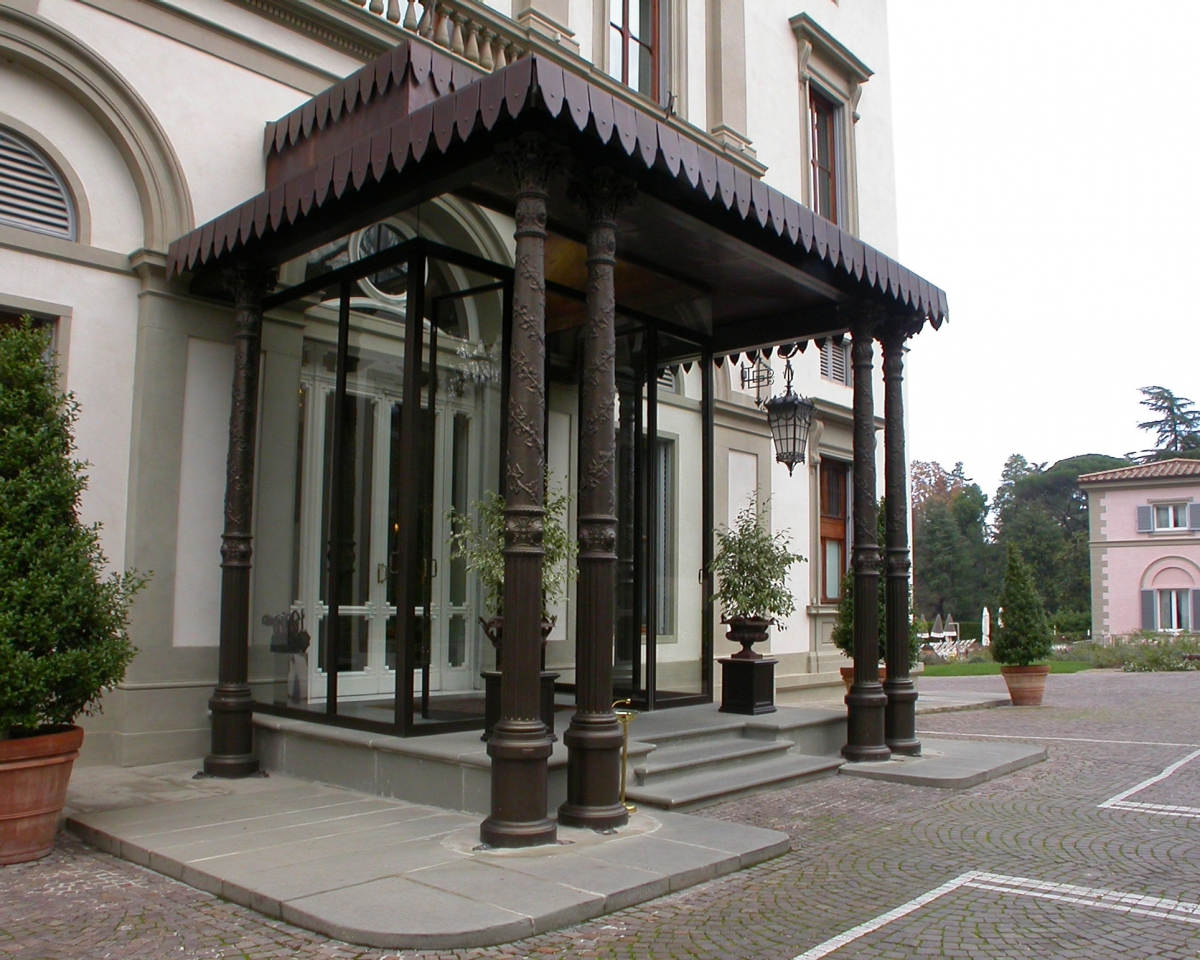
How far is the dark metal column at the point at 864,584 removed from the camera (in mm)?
8828

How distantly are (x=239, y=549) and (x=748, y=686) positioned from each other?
4.41 m

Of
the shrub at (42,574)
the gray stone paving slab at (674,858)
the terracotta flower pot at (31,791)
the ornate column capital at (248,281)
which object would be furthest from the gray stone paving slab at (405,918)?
the ornate column capital at (248,281)

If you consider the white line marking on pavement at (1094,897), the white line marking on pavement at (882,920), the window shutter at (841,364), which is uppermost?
the window shutter at (841,364)

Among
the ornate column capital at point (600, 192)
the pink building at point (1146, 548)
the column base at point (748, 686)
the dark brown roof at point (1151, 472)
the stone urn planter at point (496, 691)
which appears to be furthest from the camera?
the dark brown roof at point (1151, 472)

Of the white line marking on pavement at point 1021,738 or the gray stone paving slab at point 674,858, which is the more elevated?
the gray stone paving slab at point 674,858

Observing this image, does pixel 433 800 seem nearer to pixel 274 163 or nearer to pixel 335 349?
pixel 335 349

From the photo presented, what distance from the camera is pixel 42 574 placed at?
5.53m

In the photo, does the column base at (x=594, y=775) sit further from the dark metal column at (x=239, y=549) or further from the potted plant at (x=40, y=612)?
the dark metal column at (x=239, y=549)

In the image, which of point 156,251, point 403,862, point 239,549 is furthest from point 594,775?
point 156,251

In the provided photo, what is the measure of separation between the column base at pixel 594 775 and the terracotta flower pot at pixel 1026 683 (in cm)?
1050

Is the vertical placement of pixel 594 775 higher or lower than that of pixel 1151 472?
lower

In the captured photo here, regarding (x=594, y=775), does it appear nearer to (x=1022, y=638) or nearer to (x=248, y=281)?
(x=248, y=281)

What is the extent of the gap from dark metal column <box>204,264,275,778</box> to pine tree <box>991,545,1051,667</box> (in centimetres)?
1051

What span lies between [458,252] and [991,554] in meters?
64.9
